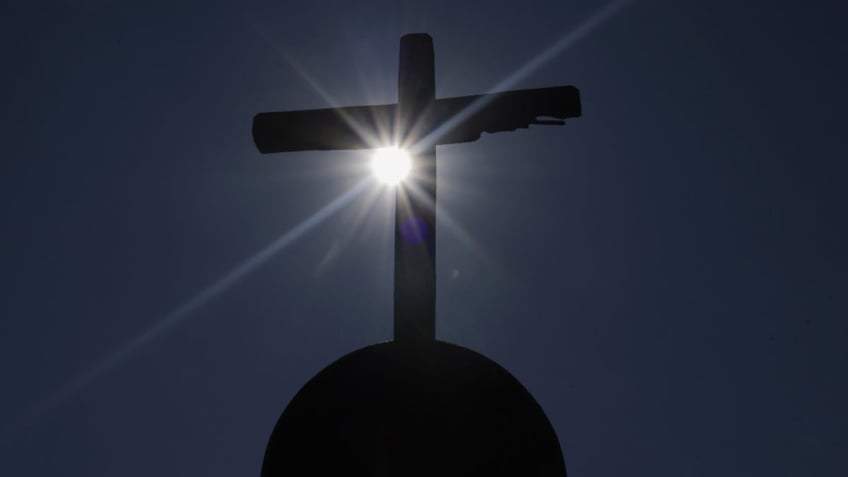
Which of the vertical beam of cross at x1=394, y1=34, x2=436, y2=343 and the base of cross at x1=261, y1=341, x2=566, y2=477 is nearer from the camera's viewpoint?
the base of cross at x1=261, y1=341, x2=566, y2=477

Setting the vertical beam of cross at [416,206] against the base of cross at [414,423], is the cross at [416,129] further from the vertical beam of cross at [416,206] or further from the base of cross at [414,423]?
the base of cross at [414,423]

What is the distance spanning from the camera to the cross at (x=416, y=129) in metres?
2.37

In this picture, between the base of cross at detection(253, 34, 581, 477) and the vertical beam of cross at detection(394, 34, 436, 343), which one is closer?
the base of cross at detection(253, 34, 581, 477)

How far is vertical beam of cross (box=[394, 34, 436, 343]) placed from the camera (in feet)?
7.57

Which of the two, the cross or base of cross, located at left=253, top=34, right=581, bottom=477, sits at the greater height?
the cross

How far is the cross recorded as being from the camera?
2369 millimetres

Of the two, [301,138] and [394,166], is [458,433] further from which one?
[301,138]

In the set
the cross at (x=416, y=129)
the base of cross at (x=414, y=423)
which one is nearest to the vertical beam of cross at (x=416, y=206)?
the cross at (x=416, y=129)

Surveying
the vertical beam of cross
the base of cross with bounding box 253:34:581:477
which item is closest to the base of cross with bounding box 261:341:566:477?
the base of cross with bounding box 253:34:581:477

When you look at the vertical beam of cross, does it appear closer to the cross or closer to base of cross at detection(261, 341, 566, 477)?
the cross

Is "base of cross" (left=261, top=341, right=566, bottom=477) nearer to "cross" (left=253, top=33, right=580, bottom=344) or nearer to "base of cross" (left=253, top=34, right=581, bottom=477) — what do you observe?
"base of cross" (left=253, top=34, right=581, bottom=477)

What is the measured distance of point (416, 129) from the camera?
8.94 ft

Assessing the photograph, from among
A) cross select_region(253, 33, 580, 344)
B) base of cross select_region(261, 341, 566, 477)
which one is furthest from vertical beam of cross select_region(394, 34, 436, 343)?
base of cross select_region(261, 341, 566, 477)

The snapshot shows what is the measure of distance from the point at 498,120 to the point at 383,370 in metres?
1.11
